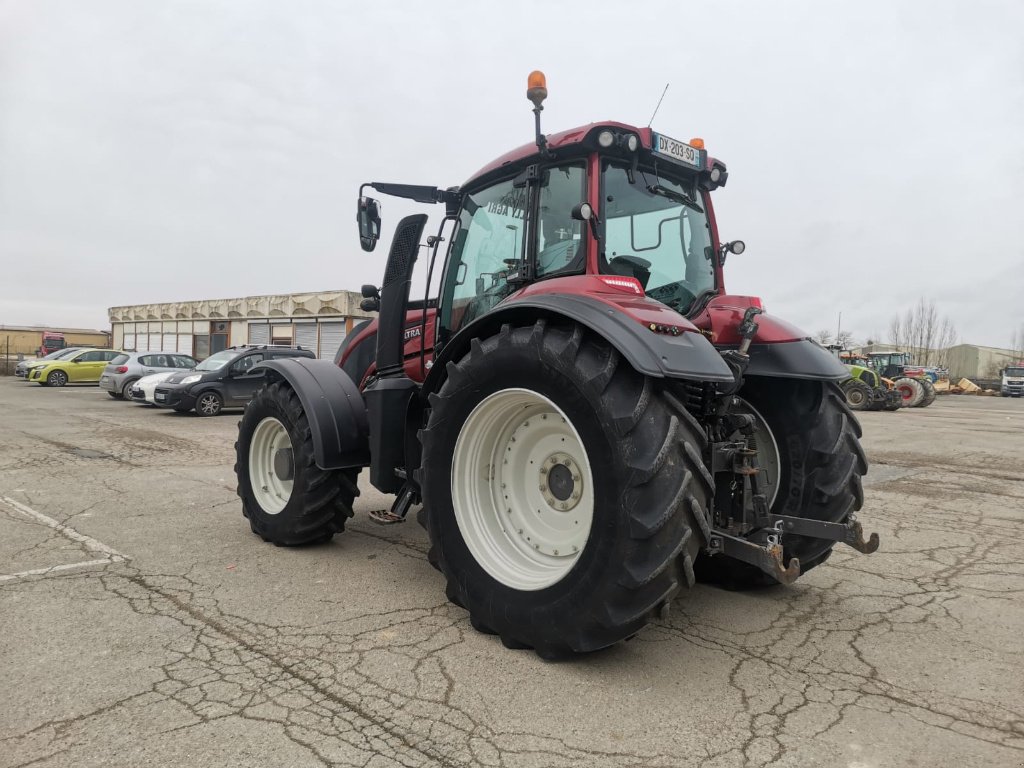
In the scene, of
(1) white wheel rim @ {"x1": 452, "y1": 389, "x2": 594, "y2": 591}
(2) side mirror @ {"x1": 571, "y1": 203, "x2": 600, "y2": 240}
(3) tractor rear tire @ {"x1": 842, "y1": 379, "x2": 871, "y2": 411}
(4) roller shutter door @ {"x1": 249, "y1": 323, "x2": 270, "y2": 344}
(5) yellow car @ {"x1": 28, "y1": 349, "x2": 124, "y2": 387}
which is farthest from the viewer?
(4) roller shutter door @ {"x1": 249, "y1": 323, "x2": 270, "y2": 344}

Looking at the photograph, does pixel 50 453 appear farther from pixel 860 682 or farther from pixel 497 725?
pixel 860 682

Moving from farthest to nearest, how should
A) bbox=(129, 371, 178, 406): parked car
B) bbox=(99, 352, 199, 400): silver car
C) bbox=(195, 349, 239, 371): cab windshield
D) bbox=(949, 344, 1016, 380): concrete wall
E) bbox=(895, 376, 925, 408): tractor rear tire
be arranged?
bbox=(949, 344, 1016, 380): concrete wall
bbox=(895, 376, 925, 408): tractor rear tire
bbox=(99, 352, 199, 400): silver car
bbox=(129, 371, 178, 406): parked car
bbox=(195, 349, 239, 371): cab windshield

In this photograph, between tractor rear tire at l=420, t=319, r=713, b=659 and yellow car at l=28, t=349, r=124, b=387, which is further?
yellow car at l=28, t=349, r=124, b=387

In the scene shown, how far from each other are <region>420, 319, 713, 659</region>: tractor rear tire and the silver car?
1759 cm

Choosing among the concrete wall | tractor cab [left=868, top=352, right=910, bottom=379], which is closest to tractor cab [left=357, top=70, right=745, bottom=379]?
tractor cab [left=868, top=352, right=910, bottom=379]

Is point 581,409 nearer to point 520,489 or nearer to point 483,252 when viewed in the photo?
point 520,489

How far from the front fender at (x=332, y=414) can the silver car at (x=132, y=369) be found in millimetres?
15917

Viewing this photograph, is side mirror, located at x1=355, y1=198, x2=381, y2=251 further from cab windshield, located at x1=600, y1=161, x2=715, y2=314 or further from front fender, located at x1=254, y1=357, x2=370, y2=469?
cab windshield, located at x1=600, y1=161, x2=715, y2=314

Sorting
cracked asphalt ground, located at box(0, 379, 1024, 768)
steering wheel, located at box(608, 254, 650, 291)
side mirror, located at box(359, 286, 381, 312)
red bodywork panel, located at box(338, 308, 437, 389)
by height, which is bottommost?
cracked asphalt ground, located at box(0, 379, 1024, 768)

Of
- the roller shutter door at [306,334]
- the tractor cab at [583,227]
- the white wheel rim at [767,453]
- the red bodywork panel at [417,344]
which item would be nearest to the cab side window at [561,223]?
the tractor cab at [583,227]

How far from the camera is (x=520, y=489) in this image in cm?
345

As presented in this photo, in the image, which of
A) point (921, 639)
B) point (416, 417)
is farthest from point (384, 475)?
point (921, 639)

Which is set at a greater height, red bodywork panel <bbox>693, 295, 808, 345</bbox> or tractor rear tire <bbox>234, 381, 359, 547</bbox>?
red bodywork panel <bbox>693, 295, 808, 345</bbox>

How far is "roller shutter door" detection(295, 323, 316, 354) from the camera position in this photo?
112 feet
